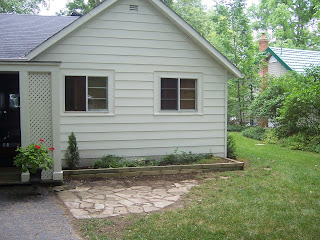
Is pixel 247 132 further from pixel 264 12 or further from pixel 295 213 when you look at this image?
pixel 264 12

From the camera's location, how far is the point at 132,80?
9125 mm

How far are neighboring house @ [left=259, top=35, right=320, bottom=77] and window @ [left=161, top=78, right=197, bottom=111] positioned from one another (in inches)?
495

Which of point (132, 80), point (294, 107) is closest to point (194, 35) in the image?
point (132, 80)

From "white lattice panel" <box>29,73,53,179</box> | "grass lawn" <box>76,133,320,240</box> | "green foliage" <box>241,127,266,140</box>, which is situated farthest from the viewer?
"green foliage" <box>241,127,266,140</box>

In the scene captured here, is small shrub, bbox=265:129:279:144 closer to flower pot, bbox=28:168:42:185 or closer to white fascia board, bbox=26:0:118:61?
white fascia board, bbox=26:0:118:61

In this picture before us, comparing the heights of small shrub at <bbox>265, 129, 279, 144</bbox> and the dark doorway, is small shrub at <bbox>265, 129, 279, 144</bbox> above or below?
below

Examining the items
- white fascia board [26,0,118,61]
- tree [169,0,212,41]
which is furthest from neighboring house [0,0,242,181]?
tree [169,0,212,41]

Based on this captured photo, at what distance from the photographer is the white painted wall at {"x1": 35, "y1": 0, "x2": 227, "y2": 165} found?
8734mm

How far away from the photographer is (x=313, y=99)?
41.5 ft

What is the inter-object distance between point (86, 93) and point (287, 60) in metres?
16.2

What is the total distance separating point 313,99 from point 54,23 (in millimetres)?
9859

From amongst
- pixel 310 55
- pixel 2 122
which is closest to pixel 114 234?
pixel 2 122

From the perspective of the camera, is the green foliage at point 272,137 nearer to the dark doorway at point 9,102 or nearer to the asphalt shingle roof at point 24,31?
the asphalt shingle roof at point 24,31

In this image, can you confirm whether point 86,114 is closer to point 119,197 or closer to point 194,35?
point 119,197
